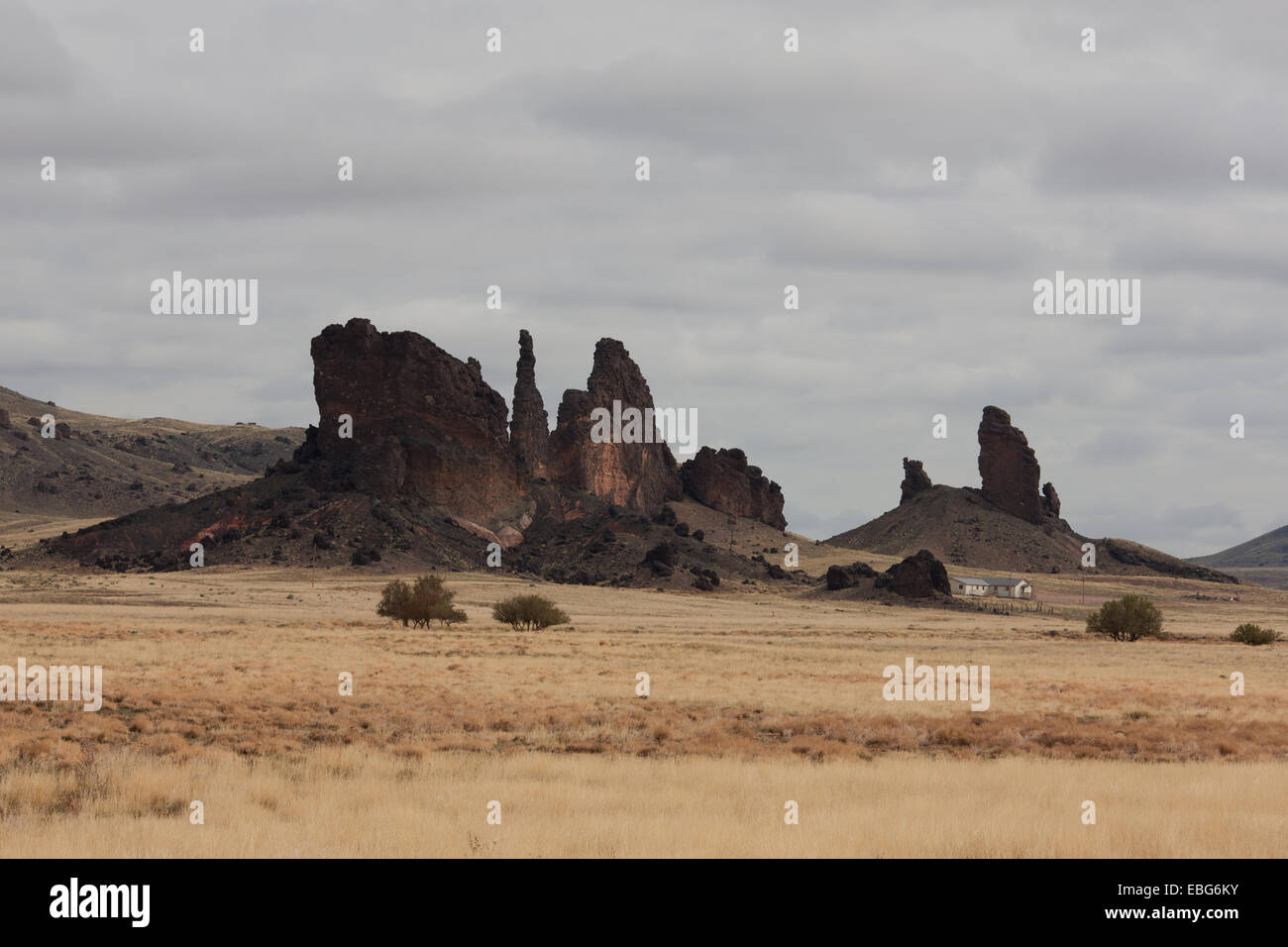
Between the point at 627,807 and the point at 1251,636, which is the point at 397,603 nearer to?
the point at 1251,636

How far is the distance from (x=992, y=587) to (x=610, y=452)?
200ft

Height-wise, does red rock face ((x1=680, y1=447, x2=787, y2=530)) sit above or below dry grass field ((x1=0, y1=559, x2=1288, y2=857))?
above

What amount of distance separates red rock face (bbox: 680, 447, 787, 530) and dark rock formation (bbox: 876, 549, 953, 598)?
64.3 metres

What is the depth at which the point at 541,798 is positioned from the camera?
15.8 metres

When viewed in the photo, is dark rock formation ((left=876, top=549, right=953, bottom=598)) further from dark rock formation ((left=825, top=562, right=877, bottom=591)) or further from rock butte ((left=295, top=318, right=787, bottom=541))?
rock butte ((left=295, top=318, right=787, bottom=541))

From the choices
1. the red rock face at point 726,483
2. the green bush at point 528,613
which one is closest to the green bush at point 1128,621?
the green bush at point 528,613

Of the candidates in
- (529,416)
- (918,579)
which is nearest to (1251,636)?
(918,579)

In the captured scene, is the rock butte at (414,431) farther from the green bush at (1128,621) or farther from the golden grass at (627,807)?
the golden grass at (627,807)

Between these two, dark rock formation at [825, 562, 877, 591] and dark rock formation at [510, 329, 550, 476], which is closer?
dark rock formation at [825, 562, 877, 591]

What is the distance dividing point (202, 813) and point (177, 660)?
25.1 metres

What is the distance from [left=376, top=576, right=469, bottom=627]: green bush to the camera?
68500mm

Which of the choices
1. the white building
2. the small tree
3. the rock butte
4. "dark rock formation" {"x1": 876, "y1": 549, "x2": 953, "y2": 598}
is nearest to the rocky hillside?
the rock butte
